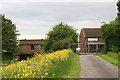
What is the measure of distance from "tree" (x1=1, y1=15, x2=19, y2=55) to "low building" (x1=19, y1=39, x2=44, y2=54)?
13.2 meters

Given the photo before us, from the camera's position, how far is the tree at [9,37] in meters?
45.4

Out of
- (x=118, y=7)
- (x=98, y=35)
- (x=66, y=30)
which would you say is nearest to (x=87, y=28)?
(x=98, y=35)

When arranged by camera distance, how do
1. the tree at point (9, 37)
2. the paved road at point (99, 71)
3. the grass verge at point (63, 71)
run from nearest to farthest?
the grass verge at point (63, 71), the paved road at point (99, 71), the tree at point (9, 37)

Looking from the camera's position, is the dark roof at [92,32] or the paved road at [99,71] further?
the dark roof at [92,32]

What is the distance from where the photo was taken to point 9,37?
46.1 meters

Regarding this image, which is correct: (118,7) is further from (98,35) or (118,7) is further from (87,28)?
(87,28)

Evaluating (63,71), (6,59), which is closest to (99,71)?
(63,71)

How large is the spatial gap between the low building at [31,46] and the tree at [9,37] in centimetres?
1322

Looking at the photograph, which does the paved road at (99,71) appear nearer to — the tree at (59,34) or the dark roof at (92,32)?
the tree at (59,34)

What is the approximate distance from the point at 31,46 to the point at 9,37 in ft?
54.3

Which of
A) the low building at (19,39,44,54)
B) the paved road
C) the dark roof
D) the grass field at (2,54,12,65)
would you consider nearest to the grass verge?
the paved road

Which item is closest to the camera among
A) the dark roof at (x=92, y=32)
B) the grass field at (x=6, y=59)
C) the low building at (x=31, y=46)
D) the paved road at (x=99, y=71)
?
the paved road at (x=99, y=71)

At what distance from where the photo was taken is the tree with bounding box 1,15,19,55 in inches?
1788

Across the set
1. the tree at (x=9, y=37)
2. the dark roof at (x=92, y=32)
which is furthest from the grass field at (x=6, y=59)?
the dark roof at (x=92, y=32)
